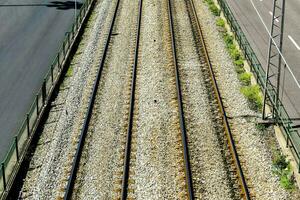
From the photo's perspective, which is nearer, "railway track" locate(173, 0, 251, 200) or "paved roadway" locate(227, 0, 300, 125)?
"railway track" locate(173, 0, 251, 200)

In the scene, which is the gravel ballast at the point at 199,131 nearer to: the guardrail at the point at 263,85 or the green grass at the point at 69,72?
the guardrail at the point at 263,85

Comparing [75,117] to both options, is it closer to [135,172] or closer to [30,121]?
[30,121]

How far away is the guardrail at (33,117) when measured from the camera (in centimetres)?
2230

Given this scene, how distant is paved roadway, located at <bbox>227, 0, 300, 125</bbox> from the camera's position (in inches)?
1182

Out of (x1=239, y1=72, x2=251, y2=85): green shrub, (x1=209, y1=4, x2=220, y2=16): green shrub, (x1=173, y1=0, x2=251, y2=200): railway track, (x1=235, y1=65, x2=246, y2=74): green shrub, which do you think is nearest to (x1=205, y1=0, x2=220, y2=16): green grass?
(x1=209, y1=4, x2=220, y2=16): green shrub

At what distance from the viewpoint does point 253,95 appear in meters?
30.0

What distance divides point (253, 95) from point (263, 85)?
2.87ft

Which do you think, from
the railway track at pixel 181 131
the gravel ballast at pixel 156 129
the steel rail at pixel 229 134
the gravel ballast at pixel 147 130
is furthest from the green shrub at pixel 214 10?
the steel rail at pixel 229 134

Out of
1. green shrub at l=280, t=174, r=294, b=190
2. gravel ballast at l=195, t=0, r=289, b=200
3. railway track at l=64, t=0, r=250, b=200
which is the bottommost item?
green shrub at l=280, t=174, r=294, b=190

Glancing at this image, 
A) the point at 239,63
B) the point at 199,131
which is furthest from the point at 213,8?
the point at 199,131

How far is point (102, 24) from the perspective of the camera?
43.6 m

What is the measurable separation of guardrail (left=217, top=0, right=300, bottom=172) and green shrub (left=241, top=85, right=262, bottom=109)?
47cm

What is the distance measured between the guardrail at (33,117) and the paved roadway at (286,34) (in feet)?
42.9

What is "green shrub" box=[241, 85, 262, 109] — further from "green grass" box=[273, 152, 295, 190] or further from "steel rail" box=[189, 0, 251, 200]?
"green grass" box=[273, 152, 295, 190]
